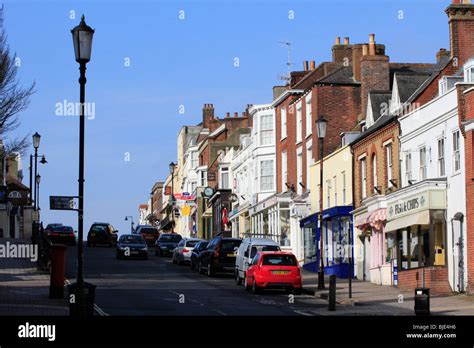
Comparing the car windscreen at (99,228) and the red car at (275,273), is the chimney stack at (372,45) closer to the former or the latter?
the red car at (275,273)

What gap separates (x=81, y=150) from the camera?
21422mm

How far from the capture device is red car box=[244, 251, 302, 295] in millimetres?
36312

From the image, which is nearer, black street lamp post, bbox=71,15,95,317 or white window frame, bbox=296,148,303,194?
black street lamp post, bbox=71,15,95,317

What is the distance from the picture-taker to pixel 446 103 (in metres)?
36.5

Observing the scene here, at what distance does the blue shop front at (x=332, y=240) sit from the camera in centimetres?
4811

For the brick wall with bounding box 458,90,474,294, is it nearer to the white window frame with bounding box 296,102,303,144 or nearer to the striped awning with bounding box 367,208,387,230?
the striped awning with bounding box 367,208,387,230

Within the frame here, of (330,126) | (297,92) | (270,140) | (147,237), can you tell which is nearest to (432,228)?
(330,126)

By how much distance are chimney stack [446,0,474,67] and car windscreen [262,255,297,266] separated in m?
11.5

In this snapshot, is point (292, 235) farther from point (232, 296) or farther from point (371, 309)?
point (371, 309)

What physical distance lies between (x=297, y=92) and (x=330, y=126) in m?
4.61

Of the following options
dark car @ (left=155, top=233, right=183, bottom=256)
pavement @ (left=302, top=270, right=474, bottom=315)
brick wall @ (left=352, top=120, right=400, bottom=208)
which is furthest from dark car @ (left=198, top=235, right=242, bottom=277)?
dark car @ (left=155, top=233, right=183, bottom=256)

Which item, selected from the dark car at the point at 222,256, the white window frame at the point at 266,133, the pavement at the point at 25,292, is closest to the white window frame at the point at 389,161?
the dark car at the point at 222,256

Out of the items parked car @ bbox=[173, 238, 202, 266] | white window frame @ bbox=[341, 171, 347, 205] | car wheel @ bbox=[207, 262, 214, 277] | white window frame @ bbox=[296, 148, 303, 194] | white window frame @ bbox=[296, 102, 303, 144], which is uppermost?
white window frame @ bbox=[296, 102, 303, 144]

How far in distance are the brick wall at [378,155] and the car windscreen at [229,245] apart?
622cm
